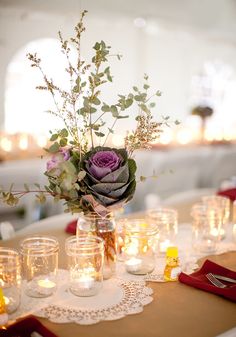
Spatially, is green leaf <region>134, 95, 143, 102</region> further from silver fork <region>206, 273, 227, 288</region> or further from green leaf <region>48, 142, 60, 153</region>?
silver fork <region>206, 273, 227, 288</region>

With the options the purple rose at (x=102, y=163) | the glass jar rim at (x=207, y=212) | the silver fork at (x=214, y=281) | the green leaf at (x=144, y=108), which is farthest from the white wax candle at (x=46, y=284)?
the glass jar rim at (x=207, y=212)

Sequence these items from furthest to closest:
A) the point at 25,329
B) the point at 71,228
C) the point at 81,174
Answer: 1. the point at 71,228
2. the point at 81,174
3. the point at 25,329

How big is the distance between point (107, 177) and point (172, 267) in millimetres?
349

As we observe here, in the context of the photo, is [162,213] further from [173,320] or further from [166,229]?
[173,320]

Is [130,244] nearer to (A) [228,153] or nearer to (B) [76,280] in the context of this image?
(B) [76,280]

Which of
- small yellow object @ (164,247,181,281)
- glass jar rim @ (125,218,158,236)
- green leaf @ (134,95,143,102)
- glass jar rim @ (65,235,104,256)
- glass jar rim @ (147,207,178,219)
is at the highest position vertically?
green leaf @ (134,95,143,102)

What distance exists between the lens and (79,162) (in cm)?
151

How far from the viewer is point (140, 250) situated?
164 centimetres

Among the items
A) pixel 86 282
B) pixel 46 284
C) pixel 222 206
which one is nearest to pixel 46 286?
pixel 46 284

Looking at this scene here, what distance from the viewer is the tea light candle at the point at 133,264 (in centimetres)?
163

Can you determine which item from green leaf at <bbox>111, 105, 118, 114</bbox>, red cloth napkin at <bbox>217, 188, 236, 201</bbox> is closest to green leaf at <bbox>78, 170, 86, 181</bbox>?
green leaf at <bbox>111, 105, 118, 114</bbox>

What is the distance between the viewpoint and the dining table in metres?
1.25

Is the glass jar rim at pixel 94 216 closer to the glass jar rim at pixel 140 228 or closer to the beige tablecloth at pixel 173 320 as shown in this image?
the glass jar rim at pixel 140 228

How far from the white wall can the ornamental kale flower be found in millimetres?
3758
